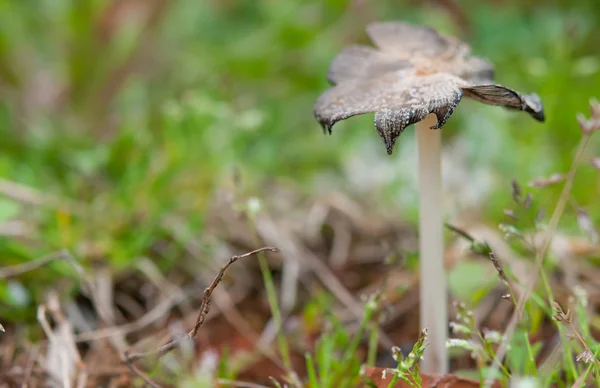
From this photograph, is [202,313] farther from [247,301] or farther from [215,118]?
[215,118]

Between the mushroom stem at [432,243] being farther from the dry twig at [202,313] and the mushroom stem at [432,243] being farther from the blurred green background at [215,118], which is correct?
the blurred green background at [215,118]

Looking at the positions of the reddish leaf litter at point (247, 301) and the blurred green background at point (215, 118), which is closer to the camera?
the reddish leaf litter at point (247, 301)

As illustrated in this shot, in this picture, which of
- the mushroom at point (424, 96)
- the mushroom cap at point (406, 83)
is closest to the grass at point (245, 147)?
the mushroom at point (424, 96)

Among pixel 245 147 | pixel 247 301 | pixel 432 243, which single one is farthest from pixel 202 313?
pixel 245 147

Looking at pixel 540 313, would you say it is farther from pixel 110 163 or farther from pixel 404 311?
pixel 110 163

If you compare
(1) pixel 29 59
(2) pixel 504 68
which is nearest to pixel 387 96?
(2) pixel 504 68

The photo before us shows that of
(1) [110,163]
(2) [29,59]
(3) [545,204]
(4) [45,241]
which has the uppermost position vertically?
(2) [29,59]

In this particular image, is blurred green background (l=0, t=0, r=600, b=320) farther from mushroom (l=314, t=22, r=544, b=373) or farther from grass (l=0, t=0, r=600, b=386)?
mushroom (l=314, t=22, r=544, b=373)
